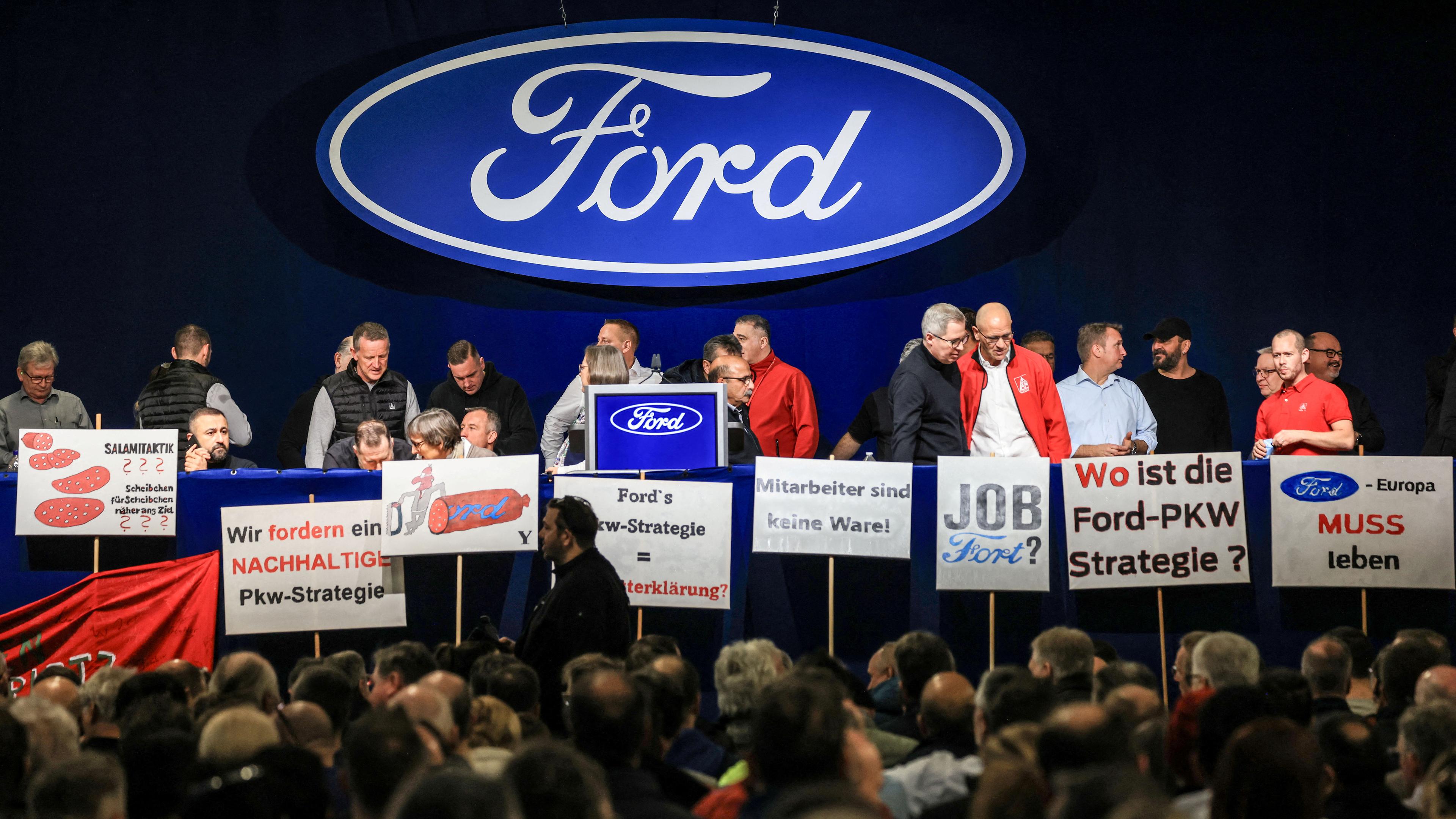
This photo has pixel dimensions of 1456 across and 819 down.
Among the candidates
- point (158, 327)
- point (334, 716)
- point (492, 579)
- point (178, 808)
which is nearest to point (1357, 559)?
point (492, 579)

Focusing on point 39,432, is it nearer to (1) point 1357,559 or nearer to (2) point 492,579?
(2) point 492,579

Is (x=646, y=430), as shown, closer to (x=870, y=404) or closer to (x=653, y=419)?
(x=653, y=419)

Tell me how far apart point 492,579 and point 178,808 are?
396 cm

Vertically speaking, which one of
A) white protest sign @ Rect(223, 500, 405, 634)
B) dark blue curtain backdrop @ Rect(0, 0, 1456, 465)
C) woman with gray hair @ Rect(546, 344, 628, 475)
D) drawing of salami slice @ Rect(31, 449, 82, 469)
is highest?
dark blue curtain backdrop @ Rect(0, 0, 1456, 465)

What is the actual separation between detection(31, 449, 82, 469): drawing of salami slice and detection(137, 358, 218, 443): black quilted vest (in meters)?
1.16

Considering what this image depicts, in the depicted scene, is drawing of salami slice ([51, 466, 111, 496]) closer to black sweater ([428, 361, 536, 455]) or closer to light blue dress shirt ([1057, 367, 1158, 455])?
black sweater ([428, 361, 536, 455])

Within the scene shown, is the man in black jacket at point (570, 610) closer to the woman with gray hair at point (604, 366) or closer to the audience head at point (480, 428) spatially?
the woman with gray hair at point (604, 366)

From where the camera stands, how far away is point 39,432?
7.15 m

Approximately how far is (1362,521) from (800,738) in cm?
518

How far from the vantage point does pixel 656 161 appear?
1023 centimetres

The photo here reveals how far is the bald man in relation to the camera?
8508 mm

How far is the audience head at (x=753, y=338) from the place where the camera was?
923 cm

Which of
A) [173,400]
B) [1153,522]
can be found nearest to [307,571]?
[173,400]

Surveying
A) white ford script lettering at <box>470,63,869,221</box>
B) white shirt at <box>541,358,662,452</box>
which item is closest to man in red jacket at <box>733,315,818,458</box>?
white shirt at <box>541,358,662,452</box>
